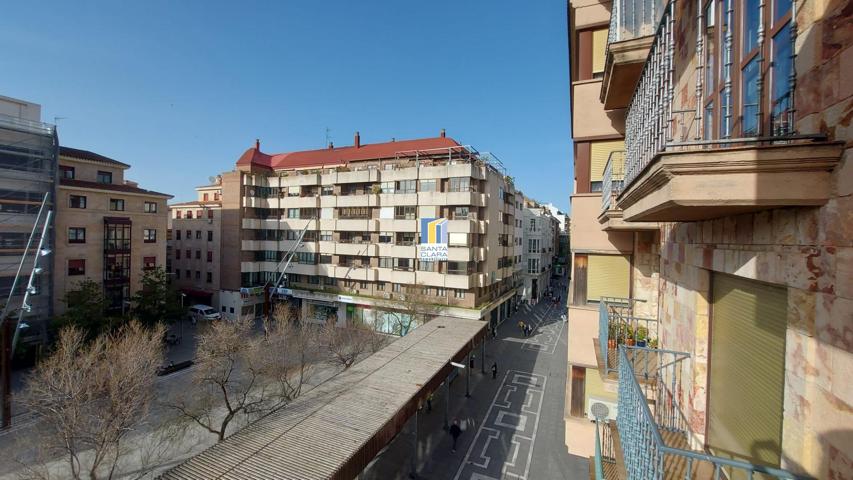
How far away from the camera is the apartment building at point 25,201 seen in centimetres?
2272

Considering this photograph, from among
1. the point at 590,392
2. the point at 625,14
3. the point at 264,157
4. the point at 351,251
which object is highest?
the point at 264,157

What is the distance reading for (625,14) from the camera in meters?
5.80

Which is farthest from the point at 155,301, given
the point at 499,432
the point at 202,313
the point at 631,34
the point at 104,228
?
the point at 631,34

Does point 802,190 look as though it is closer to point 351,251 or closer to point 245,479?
point 245,479

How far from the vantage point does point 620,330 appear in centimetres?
755

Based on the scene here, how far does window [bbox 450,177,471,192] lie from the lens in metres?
28.7

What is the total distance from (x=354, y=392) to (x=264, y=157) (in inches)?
1467

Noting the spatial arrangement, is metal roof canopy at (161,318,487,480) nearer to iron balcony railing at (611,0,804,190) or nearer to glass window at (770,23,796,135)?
iron balcony railing at (611,0,804,190)

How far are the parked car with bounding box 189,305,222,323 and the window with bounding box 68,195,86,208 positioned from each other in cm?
1311

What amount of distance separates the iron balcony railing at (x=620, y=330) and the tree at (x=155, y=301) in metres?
31.3

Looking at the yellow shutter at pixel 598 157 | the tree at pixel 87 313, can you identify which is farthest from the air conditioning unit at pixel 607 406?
the tree at pixel 87 313

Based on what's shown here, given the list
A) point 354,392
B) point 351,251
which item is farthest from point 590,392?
point 351,251

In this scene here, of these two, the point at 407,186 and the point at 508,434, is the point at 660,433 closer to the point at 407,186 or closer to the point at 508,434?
the point at 508,434

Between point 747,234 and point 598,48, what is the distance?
28.0 ft
